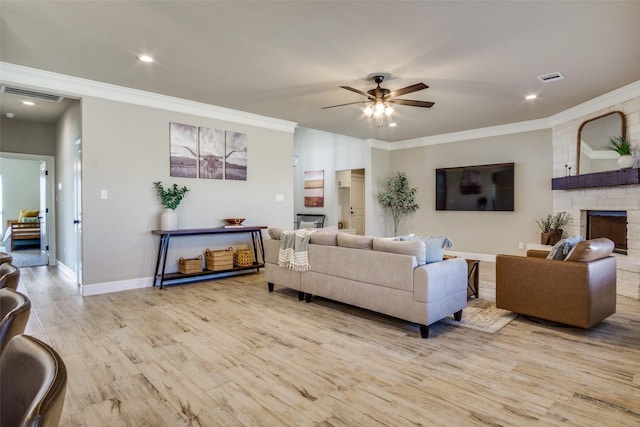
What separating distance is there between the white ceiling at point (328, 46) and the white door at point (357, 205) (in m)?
4.78

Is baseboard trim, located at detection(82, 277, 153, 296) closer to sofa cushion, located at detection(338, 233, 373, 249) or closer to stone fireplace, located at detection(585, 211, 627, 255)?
sofa cushion, located at detection(338, 233, 373, 249)

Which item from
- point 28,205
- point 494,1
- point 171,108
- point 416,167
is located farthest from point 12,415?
point 28,205

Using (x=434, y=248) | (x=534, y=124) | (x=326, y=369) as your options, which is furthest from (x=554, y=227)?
(x=326, y=369)

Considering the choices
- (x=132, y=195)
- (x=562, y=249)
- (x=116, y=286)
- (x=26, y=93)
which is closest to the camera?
(x=562, y=249)

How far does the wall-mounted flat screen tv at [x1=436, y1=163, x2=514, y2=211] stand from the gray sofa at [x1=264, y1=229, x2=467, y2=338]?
402 cm

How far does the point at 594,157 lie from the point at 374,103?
3640 millimetres

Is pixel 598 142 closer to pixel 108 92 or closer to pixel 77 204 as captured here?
pixel 108 92

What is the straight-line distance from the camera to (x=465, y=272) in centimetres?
343

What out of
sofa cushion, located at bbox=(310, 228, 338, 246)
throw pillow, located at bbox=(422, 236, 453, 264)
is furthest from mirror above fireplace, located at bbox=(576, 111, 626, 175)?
sofa cushion, located at bbox=(310, 228, 338, 246)

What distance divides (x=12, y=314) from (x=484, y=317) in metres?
3.68

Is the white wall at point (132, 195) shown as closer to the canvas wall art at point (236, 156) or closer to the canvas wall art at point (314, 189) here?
the canvas wall art at point (236, 156)

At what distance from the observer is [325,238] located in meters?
3.89

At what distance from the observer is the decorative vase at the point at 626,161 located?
14.8ft

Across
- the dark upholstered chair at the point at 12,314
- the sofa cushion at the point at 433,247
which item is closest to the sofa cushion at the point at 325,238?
the sofa cushion at the point at 433,247
